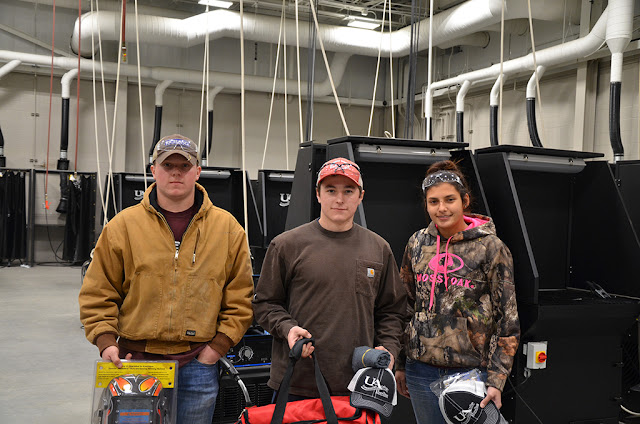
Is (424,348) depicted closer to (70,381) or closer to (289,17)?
(70,381)

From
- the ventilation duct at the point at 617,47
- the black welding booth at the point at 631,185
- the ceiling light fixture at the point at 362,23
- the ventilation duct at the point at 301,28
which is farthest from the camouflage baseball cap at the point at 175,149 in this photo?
the ceiling light fixture at the point at 362,23

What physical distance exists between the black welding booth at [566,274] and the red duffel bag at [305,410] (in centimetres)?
110

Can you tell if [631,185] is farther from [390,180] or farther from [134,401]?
[134,401]

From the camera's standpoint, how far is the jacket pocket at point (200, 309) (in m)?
1.82

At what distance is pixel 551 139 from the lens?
899 cm

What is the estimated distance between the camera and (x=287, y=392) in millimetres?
1571

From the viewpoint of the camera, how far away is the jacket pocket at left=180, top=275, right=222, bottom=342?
1.82m

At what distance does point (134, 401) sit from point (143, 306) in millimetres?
280

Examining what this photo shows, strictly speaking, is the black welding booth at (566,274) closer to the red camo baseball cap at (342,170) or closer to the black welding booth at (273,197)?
the red camo baseball cap at (342,170)

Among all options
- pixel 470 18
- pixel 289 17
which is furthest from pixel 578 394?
pixel 289 17

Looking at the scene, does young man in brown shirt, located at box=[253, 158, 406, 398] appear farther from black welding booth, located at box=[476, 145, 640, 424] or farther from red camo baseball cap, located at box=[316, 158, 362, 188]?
black welding booth, located at box=[476, 145, 640, 424]

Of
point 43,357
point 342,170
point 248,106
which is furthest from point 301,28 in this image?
point 342,170

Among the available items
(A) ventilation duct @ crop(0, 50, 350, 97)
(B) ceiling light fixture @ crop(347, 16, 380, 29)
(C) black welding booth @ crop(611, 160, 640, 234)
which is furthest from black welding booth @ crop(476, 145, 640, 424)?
(A) ventilation duct @ crop(0, 50, 350, 97)

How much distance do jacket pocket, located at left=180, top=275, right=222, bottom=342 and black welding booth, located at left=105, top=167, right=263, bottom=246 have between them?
11.0 feet
